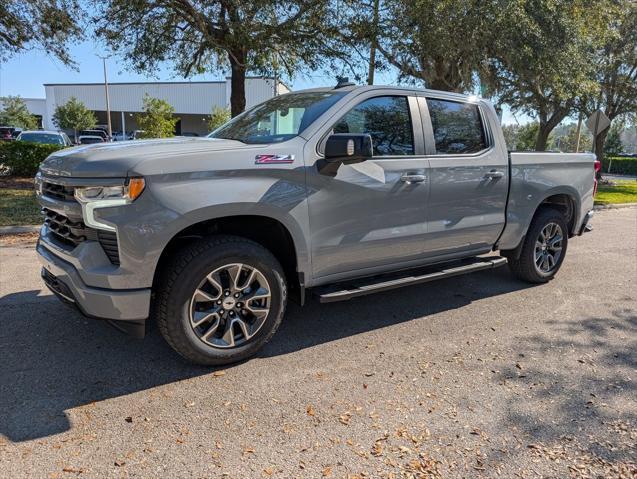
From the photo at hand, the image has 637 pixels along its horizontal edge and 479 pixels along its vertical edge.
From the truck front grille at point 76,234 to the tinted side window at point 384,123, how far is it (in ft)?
6.10

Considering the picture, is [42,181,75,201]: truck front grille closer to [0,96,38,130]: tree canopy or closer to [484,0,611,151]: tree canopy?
[484,0,611,151]: tree canopy

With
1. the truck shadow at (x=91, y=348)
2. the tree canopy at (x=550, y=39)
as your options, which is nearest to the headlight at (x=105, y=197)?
the truck shadow at (x=91, y=348)

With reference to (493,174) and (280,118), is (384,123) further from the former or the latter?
(493,174)

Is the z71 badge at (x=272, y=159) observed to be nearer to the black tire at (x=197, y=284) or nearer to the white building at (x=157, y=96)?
the black tire at (x=197, y=284)

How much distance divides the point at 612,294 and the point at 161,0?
31.2 ft

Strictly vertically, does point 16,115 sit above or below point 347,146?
above

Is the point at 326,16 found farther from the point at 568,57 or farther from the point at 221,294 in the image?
the point at 221,294

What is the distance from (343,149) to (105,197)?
159 centimetres

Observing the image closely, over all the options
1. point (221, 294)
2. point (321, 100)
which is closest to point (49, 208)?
point (221, 294)

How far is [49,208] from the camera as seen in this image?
347 cm

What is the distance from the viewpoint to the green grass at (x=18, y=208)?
27.2 ft

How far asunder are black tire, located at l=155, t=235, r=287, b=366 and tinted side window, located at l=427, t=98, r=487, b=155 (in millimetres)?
2030

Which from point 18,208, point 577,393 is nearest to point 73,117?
point 18,208

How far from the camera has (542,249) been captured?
5.61 metres
